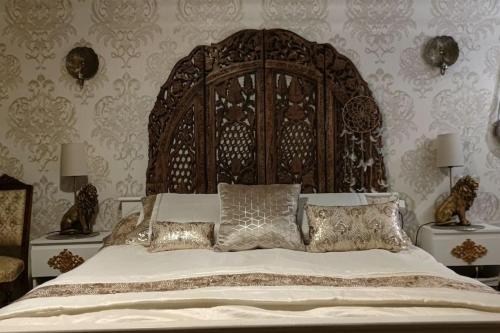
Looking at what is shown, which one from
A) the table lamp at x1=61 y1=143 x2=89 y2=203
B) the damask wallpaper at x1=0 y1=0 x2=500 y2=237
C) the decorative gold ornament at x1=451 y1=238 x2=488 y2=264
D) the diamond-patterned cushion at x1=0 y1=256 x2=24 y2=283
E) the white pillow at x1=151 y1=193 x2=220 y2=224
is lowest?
the diamond-patterned cushion at x1=0 y1=256 x2=24 y2=283

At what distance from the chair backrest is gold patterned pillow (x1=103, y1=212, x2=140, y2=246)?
0.55m

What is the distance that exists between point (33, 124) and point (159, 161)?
937mm

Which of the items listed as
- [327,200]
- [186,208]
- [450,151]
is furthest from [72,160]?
[450,151]

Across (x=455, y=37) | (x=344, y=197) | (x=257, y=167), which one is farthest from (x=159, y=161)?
(x=455, y=37)

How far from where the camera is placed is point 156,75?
10.7 feet

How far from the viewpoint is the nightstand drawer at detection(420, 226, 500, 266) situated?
288 centimetres

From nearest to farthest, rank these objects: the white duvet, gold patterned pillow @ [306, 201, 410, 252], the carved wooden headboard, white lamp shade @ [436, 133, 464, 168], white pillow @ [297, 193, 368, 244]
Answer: the white duvet → gold patterned pillow @ [306, 201, 410, 252] → white pillow @ [297, 193, 368, 244] → white lamp shade @ [436, 133, 464, 168] → the carved wooden headboard

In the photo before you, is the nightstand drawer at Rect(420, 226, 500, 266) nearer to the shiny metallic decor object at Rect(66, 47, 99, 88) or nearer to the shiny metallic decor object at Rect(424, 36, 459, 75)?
the shiny metallic decor object at Rect(424, 36, 459, 75)

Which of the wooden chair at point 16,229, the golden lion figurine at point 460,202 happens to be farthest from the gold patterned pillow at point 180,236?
the golden lion figurine at point 460,202

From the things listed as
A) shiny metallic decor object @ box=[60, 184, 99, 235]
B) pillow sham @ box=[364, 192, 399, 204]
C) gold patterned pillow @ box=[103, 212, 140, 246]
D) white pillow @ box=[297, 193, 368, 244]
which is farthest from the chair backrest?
pillow sham @ box=[364, 192, 399, 204]

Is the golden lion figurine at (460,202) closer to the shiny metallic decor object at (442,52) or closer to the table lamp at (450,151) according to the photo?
the table lamp at (450,151)

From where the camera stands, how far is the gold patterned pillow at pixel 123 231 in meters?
2.78

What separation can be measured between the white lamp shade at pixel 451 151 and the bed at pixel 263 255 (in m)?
0.40

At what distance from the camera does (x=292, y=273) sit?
1.86 meters
